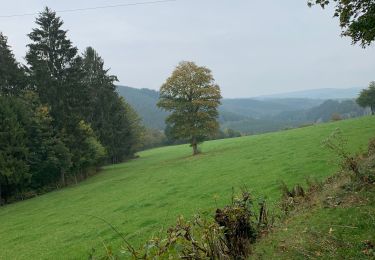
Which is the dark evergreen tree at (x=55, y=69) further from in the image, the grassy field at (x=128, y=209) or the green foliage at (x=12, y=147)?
the grassy field at (x=128, y=209)

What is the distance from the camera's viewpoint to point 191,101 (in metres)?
48.2

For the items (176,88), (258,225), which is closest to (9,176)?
(176,88)

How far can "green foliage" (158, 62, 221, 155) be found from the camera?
48312 millimetres

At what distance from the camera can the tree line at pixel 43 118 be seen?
120 feet

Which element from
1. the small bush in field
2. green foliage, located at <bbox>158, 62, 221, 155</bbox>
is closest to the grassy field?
the small bush in field

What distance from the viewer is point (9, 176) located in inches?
1396

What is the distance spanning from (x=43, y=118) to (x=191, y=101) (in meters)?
18.1

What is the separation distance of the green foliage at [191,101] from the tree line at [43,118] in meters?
10.6

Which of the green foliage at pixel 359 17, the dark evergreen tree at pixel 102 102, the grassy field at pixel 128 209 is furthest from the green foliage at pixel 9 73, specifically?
the green foliage at pixel 359 17

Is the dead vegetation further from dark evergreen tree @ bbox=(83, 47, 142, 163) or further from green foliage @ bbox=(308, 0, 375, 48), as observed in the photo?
dark evergreen tree @ bbox=(83, 47, 142, 163)

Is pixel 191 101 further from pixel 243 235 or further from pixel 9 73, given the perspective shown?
pixel 243 235

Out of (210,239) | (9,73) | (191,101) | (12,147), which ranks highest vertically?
(9,73)

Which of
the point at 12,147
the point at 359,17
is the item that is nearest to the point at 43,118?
the point at 12,147

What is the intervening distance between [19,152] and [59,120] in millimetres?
7219
